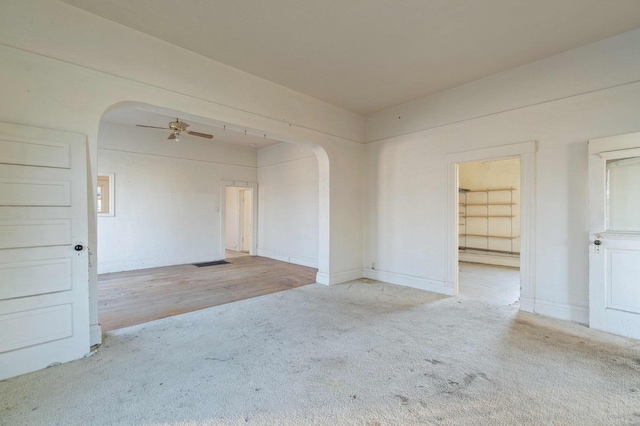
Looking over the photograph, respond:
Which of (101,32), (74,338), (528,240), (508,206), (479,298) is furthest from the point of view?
(508,206)

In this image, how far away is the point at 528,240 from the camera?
360 centimetres

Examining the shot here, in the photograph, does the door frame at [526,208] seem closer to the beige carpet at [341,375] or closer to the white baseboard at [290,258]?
the beige carpet at [341,375]

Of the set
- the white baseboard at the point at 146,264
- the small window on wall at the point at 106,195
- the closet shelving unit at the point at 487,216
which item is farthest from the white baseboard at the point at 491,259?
the small window on wall at the point at 106,195

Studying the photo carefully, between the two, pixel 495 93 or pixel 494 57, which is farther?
pixel 495 93

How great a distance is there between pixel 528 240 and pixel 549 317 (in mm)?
930

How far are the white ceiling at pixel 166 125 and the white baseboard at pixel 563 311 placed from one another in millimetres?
4572

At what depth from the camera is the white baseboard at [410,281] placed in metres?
4.37

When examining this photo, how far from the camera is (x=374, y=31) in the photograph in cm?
290

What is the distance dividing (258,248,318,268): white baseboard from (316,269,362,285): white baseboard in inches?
57.6

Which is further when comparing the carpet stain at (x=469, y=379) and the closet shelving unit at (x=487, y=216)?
the closet shelving unit at (x=487, y=216)

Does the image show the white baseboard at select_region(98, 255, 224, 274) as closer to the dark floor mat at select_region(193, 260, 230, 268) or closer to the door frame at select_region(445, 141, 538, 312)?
the dark floor mat at select_region(193, 260, 230, 268)

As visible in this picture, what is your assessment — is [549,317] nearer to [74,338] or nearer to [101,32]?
[74,338]

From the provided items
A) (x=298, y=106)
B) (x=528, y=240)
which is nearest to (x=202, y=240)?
(x=298, y=106)

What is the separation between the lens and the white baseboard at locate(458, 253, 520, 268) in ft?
21.5
